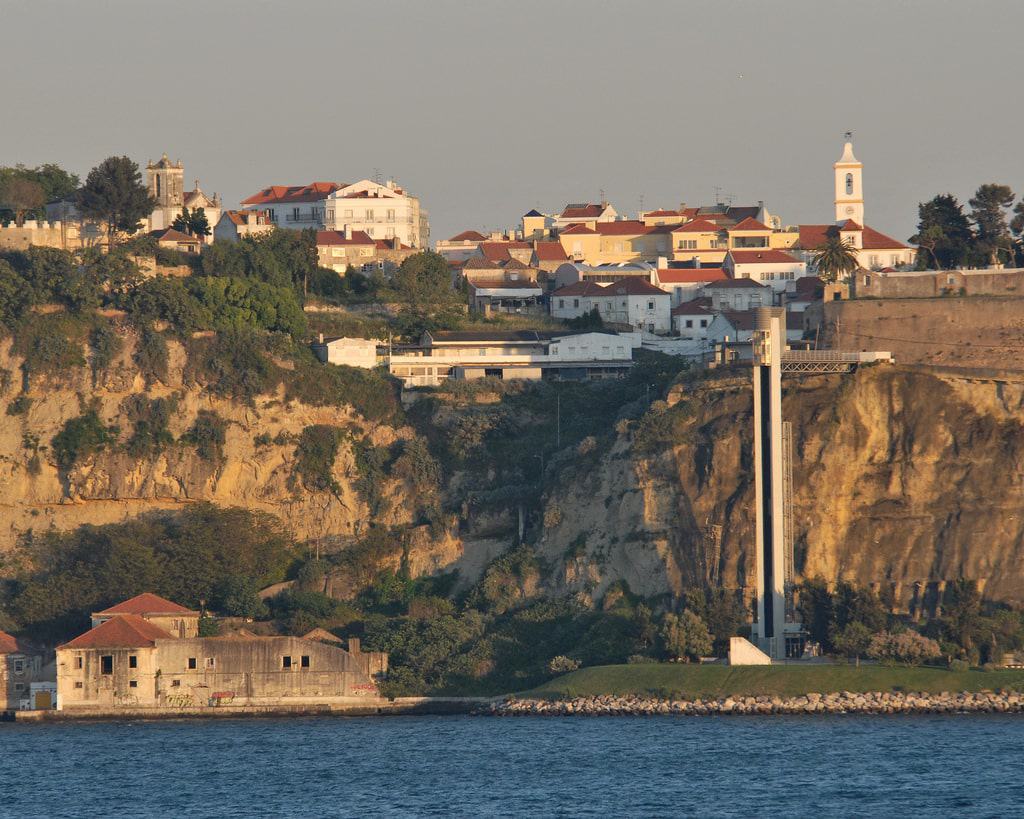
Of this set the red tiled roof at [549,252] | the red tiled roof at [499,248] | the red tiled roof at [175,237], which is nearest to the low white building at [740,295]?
the red tiled roof at [549,252]

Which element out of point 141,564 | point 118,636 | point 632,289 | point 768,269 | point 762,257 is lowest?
point 118,636

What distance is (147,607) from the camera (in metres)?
71.2

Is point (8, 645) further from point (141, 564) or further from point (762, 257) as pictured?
point (762, 257)

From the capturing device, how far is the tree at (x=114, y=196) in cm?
9181

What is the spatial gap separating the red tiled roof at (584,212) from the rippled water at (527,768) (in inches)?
1765

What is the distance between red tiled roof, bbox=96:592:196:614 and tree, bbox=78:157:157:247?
23.3 meters

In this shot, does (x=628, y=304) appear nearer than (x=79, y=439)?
No

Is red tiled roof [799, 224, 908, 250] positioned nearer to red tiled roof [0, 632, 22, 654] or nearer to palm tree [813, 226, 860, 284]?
palm tree [813, 226, 860, 284]

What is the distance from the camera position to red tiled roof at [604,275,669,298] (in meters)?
92.7

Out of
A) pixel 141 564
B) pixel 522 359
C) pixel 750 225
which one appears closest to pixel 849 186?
pixel 750 225

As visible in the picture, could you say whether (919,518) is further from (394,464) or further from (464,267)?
(464,267)

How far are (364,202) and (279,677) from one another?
3747cm

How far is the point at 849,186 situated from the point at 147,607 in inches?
1637

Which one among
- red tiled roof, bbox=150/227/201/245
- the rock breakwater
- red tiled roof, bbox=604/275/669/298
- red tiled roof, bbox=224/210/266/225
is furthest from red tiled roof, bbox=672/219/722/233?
the rock breakwater
